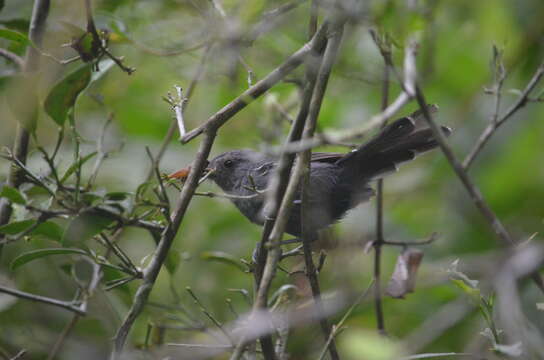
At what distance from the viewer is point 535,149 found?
13.6ft

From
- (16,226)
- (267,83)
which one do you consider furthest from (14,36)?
(267,83)

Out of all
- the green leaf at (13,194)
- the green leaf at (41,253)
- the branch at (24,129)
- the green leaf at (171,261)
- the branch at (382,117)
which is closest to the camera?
the branch at (382,117)

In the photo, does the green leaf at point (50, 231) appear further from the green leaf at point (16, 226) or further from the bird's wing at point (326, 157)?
the bird's wing at point (326, 157)

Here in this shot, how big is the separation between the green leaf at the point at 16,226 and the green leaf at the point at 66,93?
0.40m

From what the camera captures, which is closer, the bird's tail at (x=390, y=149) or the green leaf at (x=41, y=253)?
the green leaf at (x=41, y=253)

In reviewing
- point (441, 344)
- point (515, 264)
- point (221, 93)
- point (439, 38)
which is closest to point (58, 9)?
point (221, 93)

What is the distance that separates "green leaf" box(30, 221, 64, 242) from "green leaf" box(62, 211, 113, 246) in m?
0.16

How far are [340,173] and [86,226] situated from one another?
182cm

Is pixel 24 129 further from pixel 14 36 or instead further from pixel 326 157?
pixel 326 157

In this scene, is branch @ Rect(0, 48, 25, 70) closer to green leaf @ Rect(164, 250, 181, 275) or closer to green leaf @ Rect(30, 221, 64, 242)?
green leaf @ Rect(30, 221, 64, 242)

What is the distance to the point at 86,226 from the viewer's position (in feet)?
7.85

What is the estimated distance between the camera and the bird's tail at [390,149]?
336 centimetres

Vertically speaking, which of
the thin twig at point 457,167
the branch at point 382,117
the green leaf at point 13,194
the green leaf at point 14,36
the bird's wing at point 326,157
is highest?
the green leaf at point 14,36

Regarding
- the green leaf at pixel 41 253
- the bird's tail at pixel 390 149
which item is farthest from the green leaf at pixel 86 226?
the bird's tail at pixel 390 149
